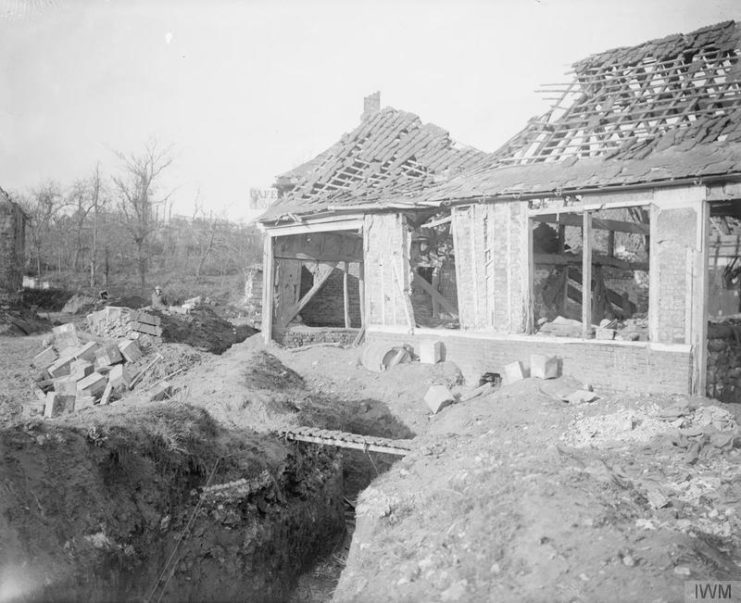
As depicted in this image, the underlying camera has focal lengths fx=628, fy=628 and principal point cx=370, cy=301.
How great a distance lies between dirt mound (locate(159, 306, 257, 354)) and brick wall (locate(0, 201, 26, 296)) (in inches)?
272

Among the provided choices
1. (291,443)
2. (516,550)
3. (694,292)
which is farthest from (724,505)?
(291,443)

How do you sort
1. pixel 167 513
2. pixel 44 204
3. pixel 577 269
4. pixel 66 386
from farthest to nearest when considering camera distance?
pixel 44 204 < pixel 577 269 < pixel 66 386 < pixel 167 513

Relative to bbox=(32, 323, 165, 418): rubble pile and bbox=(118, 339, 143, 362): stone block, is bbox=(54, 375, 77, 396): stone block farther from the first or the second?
bbox=(118, 339, 143, 362): stone block

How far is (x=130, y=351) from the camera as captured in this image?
1356 centimetres

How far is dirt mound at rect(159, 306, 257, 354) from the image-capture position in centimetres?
1722

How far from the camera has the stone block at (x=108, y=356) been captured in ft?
43.5

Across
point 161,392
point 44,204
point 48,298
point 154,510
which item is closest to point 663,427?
point 154,510

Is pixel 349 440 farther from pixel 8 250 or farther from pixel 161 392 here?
pixel 8 250

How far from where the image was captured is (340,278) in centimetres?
2325

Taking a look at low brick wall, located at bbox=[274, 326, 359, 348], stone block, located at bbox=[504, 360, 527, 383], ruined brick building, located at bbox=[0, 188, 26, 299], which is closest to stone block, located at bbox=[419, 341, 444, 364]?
stone block, located at bbox=[504, 360, 527, 383]

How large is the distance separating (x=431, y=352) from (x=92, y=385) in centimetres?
680

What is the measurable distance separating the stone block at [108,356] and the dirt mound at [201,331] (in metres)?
2.35

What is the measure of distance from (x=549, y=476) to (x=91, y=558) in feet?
16.1

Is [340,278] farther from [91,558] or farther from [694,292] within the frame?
[91,558]
